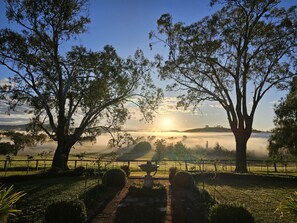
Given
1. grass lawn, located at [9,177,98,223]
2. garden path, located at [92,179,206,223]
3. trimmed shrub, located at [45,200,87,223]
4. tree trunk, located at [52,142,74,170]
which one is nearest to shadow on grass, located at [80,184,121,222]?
garden path, located at [92,179,206,223]

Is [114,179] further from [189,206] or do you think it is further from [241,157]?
[241,157]

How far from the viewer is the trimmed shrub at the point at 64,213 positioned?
28.5 feet

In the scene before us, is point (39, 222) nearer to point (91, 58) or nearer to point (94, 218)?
point (94, 218)

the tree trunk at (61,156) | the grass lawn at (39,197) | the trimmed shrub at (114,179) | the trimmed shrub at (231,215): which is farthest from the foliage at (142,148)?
the trimmed shrub at (231,215)

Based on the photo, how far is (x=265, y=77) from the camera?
1107 inches

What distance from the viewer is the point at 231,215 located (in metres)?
8.22

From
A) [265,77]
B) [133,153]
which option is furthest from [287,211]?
[133,153]

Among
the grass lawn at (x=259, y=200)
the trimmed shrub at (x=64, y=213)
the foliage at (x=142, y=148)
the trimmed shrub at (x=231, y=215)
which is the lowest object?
the grass lawn at (x=259, y=200)

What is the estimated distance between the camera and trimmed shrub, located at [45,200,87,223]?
8.67 m

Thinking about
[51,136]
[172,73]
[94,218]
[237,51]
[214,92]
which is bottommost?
[94,218]

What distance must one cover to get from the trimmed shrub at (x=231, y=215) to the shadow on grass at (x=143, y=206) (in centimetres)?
292

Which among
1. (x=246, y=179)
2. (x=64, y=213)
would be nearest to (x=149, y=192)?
(x=64, y=213)

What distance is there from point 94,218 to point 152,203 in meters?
3.63

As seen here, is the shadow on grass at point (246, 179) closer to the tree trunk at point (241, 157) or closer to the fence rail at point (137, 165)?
the fence rail at point (137, 165)
